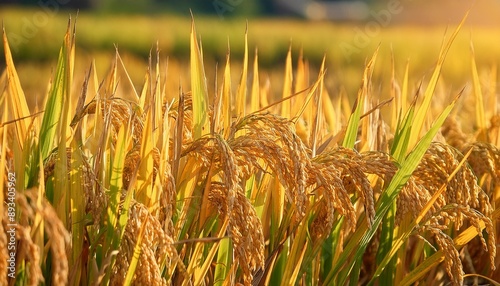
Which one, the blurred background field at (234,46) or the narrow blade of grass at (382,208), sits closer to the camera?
the narrow blade of grass at (382,208)

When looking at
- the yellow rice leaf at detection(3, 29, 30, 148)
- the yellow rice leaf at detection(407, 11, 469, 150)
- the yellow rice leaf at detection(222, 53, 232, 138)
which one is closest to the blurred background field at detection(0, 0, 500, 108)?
the yellow rice leaf at detection(407, 11, 469, 150)

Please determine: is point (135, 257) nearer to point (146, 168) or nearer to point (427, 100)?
point (146, 168)

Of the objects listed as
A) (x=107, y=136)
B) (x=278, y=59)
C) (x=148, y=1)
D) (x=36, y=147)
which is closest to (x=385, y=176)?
(x=107, y=136)

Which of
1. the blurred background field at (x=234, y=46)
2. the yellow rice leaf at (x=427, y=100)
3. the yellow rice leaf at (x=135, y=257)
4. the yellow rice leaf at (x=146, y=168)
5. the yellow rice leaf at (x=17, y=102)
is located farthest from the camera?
the blurred background field at (x=234, y=46)

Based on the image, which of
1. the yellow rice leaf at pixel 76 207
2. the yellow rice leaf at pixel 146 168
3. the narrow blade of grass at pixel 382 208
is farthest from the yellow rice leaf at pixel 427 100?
the yellow rice leaf at pixel 76 207

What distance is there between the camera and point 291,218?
1.46m

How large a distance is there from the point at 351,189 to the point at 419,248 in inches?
9.9

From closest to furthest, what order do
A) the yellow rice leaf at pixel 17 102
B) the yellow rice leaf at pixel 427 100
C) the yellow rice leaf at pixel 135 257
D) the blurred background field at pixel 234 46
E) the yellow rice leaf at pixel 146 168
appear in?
the yellow rice leaf at pixel 135 257
the yellow rice leaf at pixel 146 168
the yellow rice leaf at pixel 17 102
the yellow rice leaf at pixel 427 100
the blurred background field at pixel 234 46

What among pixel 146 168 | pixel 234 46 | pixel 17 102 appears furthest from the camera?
pixel 234 46

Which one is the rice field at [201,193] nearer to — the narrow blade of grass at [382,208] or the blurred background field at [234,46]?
the narrow blade of grass at [382,208]

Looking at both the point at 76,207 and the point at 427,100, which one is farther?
the point at 427,100

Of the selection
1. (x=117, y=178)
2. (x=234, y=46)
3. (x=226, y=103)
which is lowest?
(x=117, y=178)

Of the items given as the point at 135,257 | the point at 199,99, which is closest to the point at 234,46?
the point at 199,99

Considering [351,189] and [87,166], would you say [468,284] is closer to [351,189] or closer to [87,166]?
[351,189]
